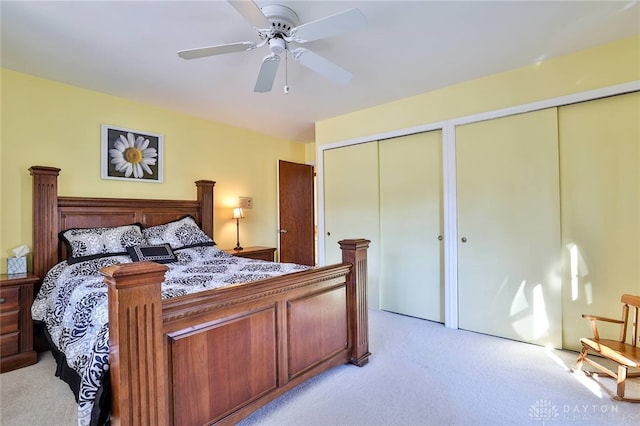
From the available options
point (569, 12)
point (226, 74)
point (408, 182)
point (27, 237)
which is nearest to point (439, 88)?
point (408, 182)

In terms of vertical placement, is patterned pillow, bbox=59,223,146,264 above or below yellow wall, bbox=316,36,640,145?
below

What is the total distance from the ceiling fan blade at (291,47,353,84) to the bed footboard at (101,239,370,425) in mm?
1205

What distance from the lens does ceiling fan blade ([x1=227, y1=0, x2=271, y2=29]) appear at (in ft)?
4.76

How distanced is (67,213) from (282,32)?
8.40 feet

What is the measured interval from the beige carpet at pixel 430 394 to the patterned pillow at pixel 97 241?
2.85 feet

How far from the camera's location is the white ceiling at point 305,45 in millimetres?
1893

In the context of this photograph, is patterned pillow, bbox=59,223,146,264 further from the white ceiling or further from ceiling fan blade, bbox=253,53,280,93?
ceiling fan blade, bbox=253,53,280,93

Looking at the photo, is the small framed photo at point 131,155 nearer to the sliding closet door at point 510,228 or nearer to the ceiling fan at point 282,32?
the ceiling fan at point 282,32

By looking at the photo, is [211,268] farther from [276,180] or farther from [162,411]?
[276,180]

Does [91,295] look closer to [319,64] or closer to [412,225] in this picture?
[319,64]

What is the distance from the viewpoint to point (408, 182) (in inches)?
135

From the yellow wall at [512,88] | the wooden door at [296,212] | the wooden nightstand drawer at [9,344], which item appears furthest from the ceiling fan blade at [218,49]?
the wooden door at [296,212]

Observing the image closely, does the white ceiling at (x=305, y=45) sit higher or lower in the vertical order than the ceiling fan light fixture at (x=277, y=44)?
higher

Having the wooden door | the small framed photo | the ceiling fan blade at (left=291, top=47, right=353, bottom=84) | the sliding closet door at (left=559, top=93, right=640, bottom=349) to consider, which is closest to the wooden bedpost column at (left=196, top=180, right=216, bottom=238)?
the small framed photo
